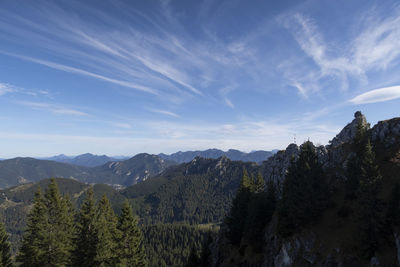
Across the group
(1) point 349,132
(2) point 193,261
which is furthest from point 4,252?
(1) point 349,132

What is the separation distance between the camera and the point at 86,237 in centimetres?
3275

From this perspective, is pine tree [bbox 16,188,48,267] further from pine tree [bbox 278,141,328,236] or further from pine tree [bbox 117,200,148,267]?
pine tree [bbox 278,141,328,236]

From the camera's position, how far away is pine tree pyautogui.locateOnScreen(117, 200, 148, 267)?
104ft

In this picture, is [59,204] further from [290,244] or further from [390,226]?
[390,226]

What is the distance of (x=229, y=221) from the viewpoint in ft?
193

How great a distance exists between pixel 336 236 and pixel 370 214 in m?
7.93

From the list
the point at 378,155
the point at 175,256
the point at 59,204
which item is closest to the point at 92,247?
the point at 59,204

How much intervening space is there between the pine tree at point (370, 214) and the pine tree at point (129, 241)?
32.2 metres

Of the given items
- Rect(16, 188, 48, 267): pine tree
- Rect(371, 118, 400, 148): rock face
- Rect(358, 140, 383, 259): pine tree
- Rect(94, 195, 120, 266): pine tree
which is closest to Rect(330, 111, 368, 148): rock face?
Rect(371, 118, 400, 148): rock face

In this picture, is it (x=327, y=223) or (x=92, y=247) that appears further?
(x=327, y=223)

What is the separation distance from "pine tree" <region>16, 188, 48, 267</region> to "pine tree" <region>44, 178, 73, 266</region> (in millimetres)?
606

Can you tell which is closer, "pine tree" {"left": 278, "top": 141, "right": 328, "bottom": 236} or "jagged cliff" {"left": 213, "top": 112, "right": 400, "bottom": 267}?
"jagged cliff" {"left": 213, "top": 112, "right": 400, "bottom": 267}

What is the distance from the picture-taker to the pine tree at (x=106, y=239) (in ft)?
99.8

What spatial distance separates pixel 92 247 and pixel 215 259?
3900 cm
